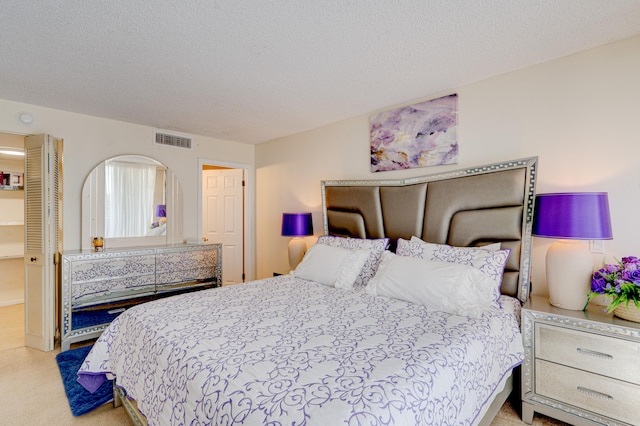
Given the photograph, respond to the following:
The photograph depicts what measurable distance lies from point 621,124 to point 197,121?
3859 mm

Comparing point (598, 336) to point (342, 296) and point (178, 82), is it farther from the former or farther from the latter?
point (178, 82)

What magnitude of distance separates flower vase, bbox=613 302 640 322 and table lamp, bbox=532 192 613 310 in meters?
0.18

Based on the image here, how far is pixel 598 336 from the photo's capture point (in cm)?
168

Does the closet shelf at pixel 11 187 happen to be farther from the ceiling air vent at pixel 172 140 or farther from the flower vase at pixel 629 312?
the flower vase at pixel 629 312

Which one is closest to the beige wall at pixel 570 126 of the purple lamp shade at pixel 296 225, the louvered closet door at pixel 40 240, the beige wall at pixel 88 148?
the purple lamp shade at pixel 296 225

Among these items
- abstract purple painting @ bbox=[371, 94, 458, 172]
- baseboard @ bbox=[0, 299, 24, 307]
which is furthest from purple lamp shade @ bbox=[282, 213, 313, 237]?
baseboard @ bbox=[0, 299, 24, 307]

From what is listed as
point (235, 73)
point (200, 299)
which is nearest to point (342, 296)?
point (200, 299)

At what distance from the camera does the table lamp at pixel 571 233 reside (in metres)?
1.79

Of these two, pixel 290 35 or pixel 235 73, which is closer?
pixel 290 35

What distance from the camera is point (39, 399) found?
214 centimetres

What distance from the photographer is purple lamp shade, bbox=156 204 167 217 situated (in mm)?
3882

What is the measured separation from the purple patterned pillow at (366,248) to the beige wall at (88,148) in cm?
227

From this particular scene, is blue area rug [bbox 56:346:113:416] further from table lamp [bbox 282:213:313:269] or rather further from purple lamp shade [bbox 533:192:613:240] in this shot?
purple lamp shade [bbox 533:192:613:240]

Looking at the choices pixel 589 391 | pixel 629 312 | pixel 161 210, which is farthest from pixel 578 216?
pixel 161 210
